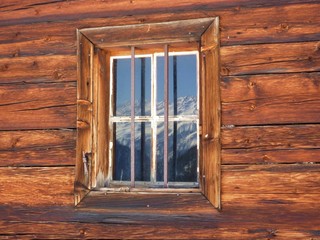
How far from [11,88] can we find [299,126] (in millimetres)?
1925

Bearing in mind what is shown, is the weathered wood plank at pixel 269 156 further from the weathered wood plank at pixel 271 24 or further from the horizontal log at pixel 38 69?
the horizontal log at pixel 38 69

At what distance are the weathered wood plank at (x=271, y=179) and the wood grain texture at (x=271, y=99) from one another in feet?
0.89

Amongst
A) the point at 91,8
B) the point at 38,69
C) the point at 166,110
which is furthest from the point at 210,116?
the point at 38,69

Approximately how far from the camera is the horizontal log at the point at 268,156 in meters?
2.57

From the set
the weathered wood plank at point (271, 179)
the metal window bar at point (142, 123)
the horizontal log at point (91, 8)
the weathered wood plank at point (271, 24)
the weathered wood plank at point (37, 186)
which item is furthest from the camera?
the metal window bar at point (142, 123)

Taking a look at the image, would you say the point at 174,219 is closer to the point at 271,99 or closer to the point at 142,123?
the point at 142,123

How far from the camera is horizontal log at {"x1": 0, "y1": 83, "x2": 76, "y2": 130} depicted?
9.73 feet

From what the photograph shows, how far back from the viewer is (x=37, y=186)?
2957 millimetres

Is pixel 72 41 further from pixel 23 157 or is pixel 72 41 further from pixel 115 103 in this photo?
pixel 23 157

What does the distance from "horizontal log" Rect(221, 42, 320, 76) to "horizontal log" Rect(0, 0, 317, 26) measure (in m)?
0.27

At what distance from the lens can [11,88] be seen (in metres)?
3.09

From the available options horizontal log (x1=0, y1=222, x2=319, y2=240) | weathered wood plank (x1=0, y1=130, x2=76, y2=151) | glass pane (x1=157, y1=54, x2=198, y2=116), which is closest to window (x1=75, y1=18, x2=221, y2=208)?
glass pane (x1=157, y1=54, x2=198, y2=116)

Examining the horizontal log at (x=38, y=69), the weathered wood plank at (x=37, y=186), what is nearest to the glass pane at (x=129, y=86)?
the horizontal log at (x=38, y=69)

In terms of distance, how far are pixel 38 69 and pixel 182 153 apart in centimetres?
114
